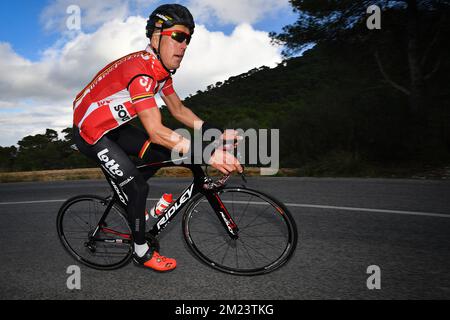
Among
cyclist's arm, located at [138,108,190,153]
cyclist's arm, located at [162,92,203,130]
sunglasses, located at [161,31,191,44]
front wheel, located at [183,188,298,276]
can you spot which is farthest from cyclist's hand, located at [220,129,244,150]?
sunglasses, located at [161,31,191,44]

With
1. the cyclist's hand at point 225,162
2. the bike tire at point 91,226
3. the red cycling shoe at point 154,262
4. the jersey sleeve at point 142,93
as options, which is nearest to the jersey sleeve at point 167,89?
the jersey sleeve at point 142,93

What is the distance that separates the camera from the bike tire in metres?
3.28

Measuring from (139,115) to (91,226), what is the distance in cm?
152

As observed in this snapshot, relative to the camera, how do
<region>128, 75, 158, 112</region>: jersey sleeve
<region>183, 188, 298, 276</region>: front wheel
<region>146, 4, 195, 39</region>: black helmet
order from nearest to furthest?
<region>128, 75, 158, 112</region>: jersey sleeve
<region>146, 4, 195, 39</region>: black helmet
<region>183, 188, 298, 276</region>: front wheel

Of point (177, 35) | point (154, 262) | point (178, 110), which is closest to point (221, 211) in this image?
point (154, 262)

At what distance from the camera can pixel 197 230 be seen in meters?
3.89

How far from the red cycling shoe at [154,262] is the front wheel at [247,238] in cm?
24

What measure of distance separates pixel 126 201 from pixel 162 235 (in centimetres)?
110

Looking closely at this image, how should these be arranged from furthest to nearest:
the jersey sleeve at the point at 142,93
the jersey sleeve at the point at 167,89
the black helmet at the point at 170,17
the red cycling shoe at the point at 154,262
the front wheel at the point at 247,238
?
the jersey sleeve at the point at 167,89, the red cycling shoe at the point at 154,262, the front wheel at the point at 247,238, the black helmet at the point at 170,17, the jersey sleeve at the point at 142,93

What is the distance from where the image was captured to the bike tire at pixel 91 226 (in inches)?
129

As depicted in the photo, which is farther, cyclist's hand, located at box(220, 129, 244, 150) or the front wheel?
the front wheel

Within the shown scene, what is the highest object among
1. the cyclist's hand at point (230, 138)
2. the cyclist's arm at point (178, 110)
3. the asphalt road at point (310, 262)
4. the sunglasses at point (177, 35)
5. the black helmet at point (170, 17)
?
the black helmet at point (170, 17)

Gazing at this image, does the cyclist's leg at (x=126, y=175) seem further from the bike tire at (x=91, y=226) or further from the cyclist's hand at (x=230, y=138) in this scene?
the cyclist's hand at (x=230, y=138)

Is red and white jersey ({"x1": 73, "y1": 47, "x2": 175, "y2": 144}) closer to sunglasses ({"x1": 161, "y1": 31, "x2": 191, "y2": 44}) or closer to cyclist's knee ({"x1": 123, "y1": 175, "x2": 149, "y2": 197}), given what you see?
sunglasses ({"x1": 161, "y1": 31, "x2": 191, "y2": 44})
